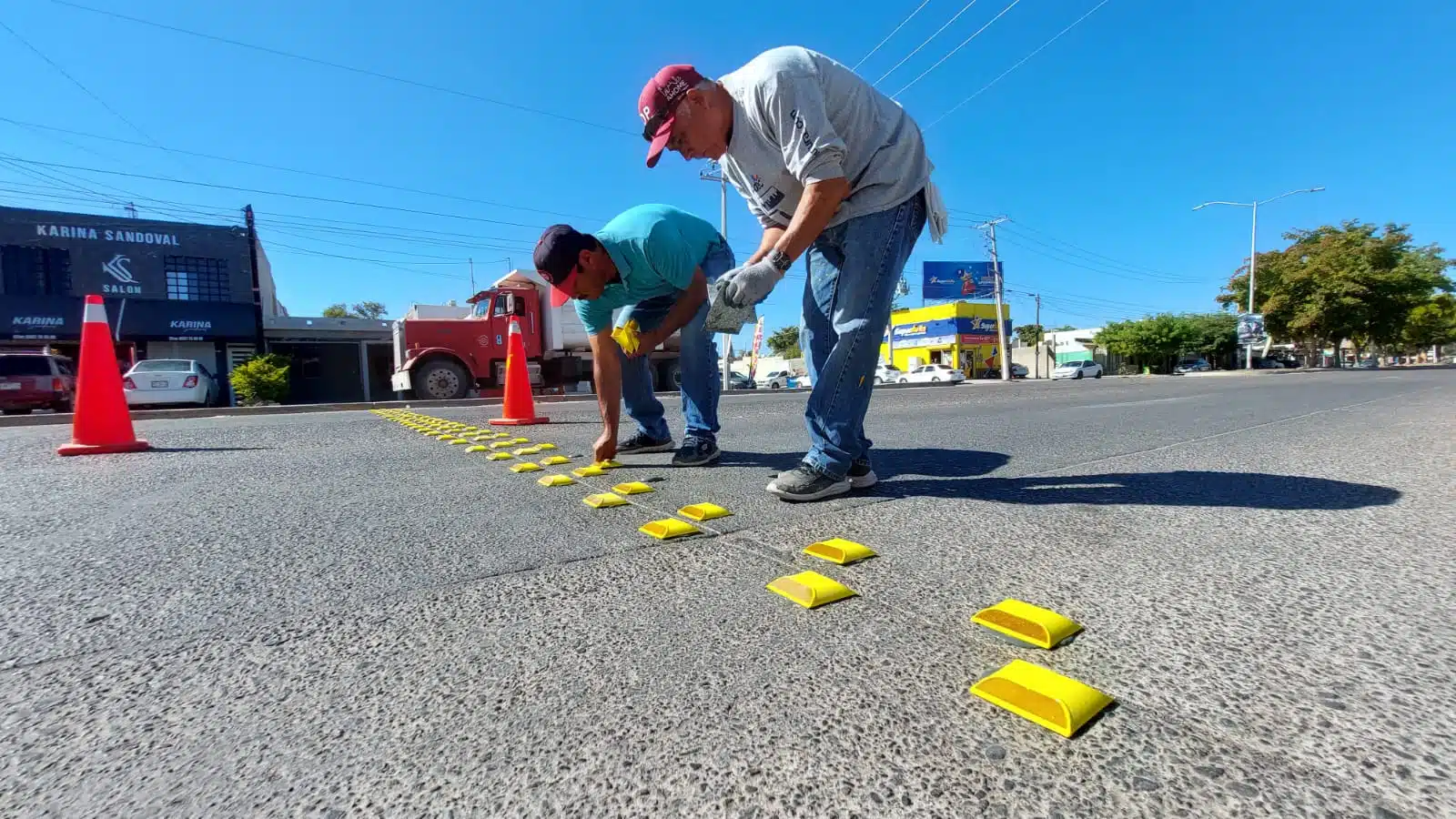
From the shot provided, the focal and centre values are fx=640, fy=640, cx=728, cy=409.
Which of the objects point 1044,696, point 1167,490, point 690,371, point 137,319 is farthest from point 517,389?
point 137,319

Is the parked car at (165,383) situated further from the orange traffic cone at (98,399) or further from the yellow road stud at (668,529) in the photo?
the yellow road stud at (668,529)

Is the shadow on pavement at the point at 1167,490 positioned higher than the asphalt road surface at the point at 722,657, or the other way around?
the shadow on pavement at the point at 1167,490

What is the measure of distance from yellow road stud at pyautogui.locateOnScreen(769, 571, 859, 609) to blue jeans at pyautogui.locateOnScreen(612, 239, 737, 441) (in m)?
1.68

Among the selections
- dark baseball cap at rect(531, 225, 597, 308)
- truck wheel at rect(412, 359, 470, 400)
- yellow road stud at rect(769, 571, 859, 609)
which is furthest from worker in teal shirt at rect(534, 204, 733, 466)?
truck wheel at rect(412, 359, 470, 400)

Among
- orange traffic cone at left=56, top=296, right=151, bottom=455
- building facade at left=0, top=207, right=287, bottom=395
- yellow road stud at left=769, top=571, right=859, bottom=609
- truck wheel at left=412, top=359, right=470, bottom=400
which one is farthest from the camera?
building facade at left=0, top=207, right=287, bottom=395

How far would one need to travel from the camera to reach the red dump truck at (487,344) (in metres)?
11.9

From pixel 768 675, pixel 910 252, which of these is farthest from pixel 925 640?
pixel 910 252

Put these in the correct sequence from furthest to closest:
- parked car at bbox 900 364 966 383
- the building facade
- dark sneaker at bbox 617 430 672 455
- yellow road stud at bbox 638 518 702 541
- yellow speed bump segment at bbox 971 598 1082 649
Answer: parked car at bbox 900 364 966 383 < the building facade < dark sneaker at bbox 617 430 672 455 < yellow road stud at bbox 638 518 702 541 < yellow speed bump segment at bbox 971 598 1082 649

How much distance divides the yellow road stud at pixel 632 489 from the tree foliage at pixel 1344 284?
44839 millimetres

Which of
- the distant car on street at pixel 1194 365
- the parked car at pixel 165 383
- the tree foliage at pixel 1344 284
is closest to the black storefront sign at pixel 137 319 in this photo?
the parked car at pixel 165 383

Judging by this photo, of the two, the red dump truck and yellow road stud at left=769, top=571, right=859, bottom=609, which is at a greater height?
the red dump truck

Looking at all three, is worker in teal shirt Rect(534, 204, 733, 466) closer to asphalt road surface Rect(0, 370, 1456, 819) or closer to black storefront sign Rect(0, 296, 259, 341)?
asphalt road surface Rect(0, 370, 1456, 819)

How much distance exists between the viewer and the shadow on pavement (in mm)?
1920

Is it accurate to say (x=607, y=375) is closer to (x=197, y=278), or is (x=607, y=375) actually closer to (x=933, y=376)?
(x=197, y=278)
